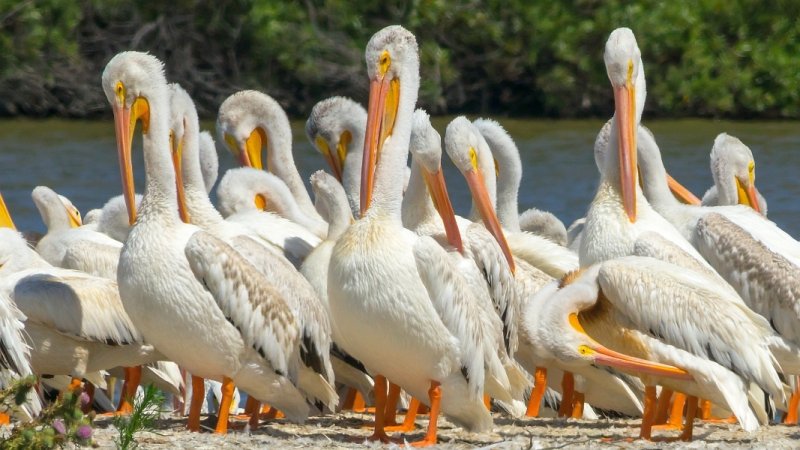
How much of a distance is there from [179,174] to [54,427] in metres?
3.10

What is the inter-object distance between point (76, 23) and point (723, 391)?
58.4 ft

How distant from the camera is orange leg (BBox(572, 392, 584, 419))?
26.6 feet

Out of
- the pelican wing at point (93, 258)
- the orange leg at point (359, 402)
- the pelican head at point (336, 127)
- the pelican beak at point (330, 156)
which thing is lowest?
the orange leg at point (359, 402)

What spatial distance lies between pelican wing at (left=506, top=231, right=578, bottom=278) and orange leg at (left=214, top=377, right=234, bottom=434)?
202 cm

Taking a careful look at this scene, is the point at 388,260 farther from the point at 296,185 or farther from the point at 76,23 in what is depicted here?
the point at 76,23


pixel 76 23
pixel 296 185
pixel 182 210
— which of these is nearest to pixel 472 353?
pixel 182 210

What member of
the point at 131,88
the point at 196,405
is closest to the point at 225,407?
the point at 196,405

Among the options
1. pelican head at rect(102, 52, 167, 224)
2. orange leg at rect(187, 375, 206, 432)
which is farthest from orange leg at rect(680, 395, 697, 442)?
pelican head at rect(102, 52, 167, 224)

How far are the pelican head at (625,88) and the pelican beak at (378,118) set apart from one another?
1277mm

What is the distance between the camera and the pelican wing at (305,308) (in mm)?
7020

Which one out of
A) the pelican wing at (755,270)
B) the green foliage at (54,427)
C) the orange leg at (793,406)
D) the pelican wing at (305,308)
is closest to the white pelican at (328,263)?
the pelican wing at (305,308)

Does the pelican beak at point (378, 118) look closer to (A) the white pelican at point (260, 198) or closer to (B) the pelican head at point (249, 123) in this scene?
(A) the white pelican at point (260, 198)

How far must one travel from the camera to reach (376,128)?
23.5 feet

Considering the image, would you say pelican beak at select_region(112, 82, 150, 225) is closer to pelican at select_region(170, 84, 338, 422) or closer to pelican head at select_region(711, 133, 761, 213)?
pelican at select_region(170, 84, 338, 422)
